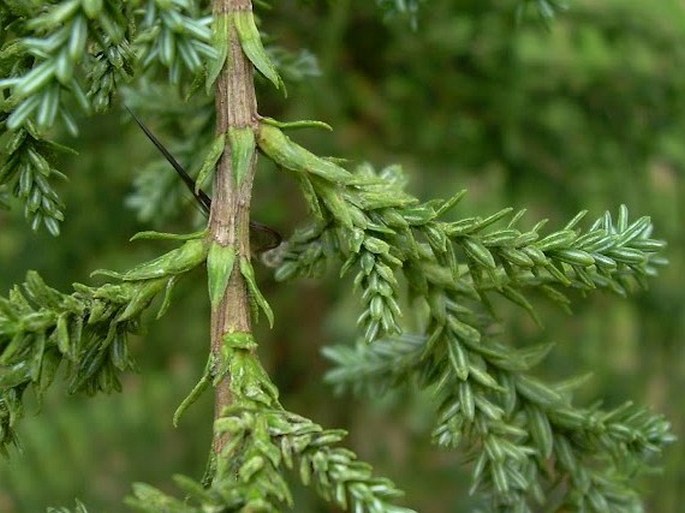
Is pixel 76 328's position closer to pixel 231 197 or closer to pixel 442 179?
pixel 231 197

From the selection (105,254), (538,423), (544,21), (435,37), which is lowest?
(538,423)

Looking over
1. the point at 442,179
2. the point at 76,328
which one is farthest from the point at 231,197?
the point at 442,179

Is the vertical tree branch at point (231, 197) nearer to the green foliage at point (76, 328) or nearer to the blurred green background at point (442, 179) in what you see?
the green foliage at point (76, 328)

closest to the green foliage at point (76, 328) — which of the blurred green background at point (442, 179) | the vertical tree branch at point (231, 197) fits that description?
the vertical tree branch at point (231, 197)

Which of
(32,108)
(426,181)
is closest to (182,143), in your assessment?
(32,108)

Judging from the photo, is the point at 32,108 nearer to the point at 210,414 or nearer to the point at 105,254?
the point at 105,254

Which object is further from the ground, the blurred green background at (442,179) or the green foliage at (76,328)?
the blurred green background at (442,179)
